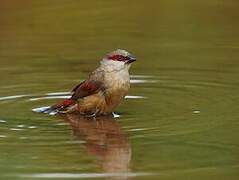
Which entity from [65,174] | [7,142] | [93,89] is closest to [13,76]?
[93,89]

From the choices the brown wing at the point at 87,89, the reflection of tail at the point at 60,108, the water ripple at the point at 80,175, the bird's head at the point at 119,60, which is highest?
the bird's head at the point at 119,60

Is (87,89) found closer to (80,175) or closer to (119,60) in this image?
(119,60)

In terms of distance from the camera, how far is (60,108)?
11172 millimetres

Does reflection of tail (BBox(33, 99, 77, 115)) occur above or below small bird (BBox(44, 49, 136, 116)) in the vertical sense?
below

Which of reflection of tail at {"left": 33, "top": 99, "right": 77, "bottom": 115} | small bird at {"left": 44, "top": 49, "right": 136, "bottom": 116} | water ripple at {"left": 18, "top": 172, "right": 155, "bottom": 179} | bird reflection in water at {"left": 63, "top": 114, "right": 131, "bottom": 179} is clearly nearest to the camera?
water ripple at {"left": 18, "top": 172, "right": 155, "bottom": 179}

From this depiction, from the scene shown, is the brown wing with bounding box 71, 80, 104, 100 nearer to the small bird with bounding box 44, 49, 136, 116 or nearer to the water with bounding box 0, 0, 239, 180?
the small bird with bounding box 44, 49, 136, 116

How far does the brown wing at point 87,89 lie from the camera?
35.8ft

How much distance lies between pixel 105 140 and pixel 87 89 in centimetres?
135

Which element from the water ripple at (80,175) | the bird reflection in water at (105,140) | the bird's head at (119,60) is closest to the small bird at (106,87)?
the bird's head at (119,60)

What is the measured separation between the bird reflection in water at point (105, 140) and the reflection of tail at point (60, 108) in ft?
0.28

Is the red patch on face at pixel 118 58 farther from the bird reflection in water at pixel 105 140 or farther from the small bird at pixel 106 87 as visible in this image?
the bird reflection in water at pixel 105 140

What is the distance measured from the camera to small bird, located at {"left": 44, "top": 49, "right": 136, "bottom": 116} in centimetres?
1087

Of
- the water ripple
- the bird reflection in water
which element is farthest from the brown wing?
the water ripple

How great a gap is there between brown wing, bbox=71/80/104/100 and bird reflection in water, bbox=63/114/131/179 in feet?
0.79
